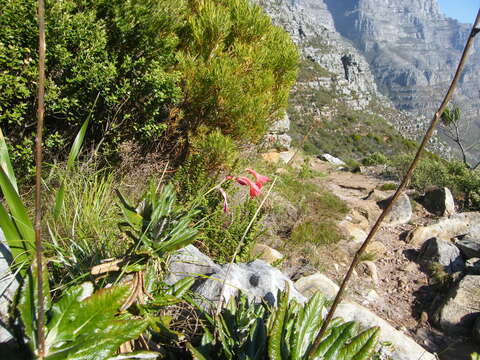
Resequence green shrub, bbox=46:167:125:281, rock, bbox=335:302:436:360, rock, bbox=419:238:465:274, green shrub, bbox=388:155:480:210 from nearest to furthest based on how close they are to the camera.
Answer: green shrub, bbox=46:167:125:281 < rock, bbox=335:302:436:360 < rock, bbox=419:238:465:274 < green shrub, bbox=388:155:480:210

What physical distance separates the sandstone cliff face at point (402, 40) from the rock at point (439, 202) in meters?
81.9

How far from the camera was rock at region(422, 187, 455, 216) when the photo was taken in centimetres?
702

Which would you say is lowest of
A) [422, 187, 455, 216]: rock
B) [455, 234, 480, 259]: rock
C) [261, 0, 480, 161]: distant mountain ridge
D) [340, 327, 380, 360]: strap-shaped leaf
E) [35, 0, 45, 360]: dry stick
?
[455, 234, 480, 259]: rock

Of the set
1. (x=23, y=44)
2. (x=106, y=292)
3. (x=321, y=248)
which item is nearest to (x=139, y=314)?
(x=106, y=292)

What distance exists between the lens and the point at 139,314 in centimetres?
126

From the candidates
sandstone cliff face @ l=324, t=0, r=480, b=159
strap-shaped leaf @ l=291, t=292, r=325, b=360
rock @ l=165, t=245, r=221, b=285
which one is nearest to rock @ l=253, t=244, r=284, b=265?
rock @ l=165, t=245, r=221, b=285

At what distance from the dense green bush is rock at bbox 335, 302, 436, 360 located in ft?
7.65

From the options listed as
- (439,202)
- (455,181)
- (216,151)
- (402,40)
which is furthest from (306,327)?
(402,40)

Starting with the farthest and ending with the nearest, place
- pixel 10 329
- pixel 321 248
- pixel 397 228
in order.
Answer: pixel 397 228
pixel 321 248
pixel 10 329

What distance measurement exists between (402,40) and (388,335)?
17818 centimetres

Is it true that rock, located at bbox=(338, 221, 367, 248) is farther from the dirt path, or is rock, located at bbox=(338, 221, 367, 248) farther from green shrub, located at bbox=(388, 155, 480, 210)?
green shrub, located at bbox=(388, 155, 480, 210)

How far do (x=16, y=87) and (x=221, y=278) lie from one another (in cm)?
233

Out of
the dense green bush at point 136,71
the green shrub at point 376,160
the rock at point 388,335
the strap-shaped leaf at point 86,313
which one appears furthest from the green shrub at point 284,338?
the green shrub at point 376,160

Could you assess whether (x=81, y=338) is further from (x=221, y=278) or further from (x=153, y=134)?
(x=153, y=134)
